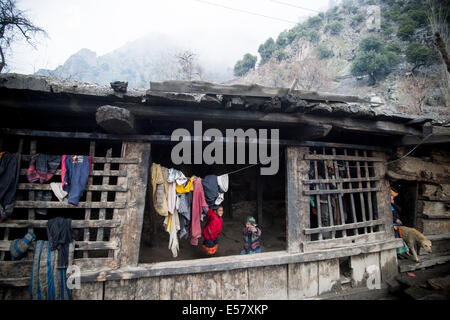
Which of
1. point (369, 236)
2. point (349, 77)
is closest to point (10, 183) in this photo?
point (369, 236)

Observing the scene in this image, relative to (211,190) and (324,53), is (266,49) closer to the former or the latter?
(324,53)

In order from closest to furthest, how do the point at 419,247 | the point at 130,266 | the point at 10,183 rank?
the point at 10,183 < the point at 130,266 < the point at 419,247

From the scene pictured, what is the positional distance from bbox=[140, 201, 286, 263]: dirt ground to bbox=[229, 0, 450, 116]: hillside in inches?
196

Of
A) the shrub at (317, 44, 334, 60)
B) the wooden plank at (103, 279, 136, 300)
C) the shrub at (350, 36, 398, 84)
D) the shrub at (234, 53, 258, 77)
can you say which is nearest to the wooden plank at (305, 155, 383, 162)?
the wooden plank at (103, 279, 136, 300)

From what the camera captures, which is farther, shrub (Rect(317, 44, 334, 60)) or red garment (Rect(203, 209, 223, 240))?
shrub (Rect(317, 44, 334, 60))

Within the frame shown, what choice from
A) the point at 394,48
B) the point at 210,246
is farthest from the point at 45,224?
the point at 394,48

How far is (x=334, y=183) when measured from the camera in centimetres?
408

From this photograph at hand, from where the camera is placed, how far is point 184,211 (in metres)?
3.61

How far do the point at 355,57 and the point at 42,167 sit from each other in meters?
40.1

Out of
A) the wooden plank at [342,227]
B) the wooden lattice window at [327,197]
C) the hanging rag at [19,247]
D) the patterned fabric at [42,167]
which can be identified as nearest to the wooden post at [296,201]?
the wooden lattice window at [327,197]

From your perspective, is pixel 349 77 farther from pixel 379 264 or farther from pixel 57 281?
pixel 57 281

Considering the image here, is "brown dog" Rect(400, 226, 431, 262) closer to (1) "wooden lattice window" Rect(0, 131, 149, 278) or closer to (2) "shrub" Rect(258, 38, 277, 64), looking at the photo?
(1) "wooden lattice window" Rect(0, 131, 149, 278)

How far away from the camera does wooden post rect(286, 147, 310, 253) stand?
12.0 feet
